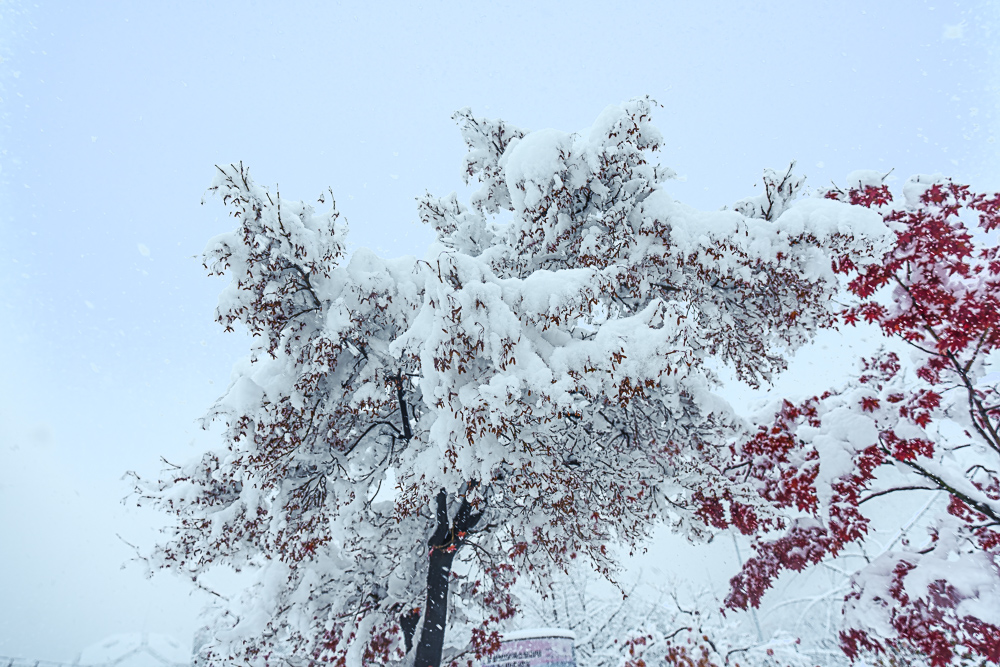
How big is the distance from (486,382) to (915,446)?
4.53 meters

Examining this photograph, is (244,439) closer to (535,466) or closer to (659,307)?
(535,466)

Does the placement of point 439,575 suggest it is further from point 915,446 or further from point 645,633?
point 645,633

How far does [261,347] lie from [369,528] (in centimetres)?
297

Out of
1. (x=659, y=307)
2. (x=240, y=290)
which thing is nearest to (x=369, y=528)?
(x=240, y=290)

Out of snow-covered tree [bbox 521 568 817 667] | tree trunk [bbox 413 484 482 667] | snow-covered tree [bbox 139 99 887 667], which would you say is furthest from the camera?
snow-covered tree [bbox 521 568 817 667]

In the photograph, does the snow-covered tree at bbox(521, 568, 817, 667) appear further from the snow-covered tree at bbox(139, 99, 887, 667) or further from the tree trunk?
the snow-covered tree at bbox(139, 99, 887, 667)

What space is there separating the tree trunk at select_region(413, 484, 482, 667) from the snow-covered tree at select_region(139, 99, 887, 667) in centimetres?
3

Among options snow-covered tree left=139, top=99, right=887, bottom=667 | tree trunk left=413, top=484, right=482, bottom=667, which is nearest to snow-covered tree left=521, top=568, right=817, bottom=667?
tree trunk left=413, top=484, right=482, bottom=667

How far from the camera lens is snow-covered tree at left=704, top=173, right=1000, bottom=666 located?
4.30 m

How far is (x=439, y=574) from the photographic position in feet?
18.6

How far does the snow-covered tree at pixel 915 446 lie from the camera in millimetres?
4297

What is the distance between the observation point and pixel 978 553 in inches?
175

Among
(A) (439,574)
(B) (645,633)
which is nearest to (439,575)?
(A) (439,574)

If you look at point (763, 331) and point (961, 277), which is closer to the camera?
point (961, 277)
